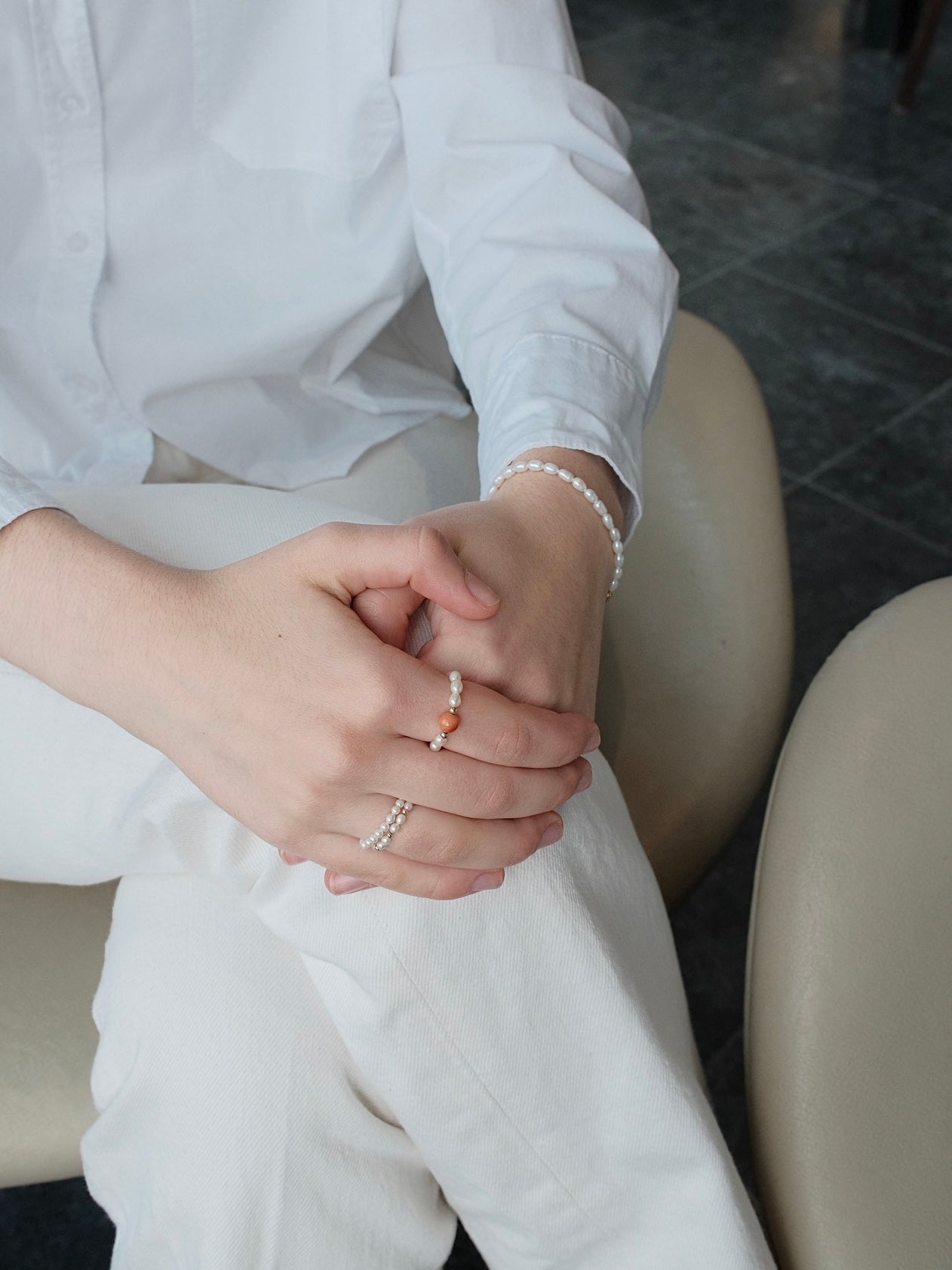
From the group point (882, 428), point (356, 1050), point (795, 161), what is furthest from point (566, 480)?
point (795, 161)

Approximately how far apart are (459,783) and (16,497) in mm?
299

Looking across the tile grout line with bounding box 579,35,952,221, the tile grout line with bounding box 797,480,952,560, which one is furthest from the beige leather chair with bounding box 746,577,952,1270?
the tile grout line with bounding box 579,35,952,221

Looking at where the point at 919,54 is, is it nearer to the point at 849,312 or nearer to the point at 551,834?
the point at 849,312

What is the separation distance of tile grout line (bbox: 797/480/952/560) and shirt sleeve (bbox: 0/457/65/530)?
1.56 metres

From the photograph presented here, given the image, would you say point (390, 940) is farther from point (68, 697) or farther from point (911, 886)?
→ point (911, 886)

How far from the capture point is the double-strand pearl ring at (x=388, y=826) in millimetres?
635

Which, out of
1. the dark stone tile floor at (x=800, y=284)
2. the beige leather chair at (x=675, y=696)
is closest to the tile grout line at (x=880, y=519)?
the dark stone tile floor at (x=800, y=284)

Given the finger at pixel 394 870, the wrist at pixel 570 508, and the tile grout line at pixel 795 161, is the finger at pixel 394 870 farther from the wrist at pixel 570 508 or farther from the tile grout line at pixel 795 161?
the tile grout line at pixel 795 161

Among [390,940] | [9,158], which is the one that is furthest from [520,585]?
[9,158]

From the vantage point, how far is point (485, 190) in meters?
0.90

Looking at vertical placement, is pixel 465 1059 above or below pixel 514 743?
below

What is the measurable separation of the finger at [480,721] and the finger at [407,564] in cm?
4

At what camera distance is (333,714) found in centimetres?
61

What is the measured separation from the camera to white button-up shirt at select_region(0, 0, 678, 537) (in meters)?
0.82
